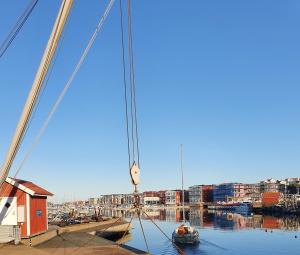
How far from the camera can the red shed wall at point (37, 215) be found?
35.6 m

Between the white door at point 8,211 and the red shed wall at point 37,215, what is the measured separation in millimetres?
1444

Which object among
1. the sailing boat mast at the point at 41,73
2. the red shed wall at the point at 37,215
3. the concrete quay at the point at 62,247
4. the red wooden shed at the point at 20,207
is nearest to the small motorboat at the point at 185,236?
the concrete quay at the point at 62,247

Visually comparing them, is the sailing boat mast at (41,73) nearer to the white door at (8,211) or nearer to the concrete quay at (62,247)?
the concrete quay at (62,247)

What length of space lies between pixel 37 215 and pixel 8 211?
3.03 meters

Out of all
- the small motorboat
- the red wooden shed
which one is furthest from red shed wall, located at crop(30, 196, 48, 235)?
the small motorboat

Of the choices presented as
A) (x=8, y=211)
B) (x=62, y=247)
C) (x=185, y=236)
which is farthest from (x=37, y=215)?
(x=185, y=236)

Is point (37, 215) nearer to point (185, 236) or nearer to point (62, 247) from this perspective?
point (62, 247)

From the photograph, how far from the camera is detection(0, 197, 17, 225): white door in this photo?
34.4 m

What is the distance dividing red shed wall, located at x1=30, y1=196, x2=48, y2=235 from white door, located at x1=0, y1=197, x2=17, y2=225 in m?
1.44

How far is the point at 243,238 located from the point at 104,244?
47.4 metres

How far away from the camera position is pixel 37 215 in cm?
3709

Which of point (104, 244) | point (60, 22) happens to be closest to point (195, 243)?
point (104, 244)

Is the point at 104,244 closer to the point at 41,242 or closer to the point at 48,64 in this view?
the point at 41,242

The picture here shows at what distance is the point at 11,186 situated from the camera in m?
35.4
